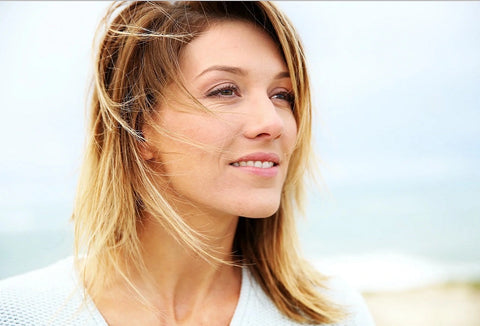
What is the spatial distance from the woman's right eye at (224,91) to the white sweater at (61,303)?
75cm

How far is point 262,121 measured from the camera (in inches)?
72.8

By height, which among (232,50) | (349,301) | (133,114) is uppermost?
(232,50)

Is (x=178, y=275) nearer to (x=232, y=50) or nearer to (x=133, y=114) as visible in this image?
(x=133, y=114)

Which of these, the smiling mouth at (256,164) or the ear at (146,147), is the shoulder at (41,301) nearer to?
the ear at (146,147)

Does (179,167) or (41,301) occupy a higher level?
(179,167)

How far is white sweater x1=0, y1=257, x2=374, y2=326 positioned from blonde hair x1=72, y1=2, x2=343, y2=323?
2.6 inches

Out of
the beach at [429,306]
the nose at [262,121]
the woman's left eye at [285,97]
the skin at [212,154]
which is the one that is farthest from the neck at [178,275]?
the beach at [429,306]

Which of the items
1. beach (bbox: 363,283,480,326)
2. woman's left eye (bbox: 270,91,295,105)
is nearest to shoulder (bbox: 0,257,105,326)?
woman's left eye (bbox: 270,91,295,105)

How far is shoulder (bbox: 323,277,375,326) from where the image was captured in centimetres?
219

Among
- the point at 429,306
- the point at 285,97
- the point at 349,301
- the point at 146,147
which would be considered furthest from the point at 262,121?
the point at 429,306

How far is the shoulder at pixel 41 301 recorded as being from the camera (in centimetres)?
184

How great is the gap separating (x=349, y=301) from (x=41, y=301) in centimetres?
117

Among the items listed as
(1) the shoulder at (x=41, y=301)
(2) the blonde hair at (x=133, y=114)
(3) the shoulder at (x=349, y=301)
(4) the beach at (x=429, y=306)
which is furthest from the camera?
(4) the beach at (x=429, y=306)

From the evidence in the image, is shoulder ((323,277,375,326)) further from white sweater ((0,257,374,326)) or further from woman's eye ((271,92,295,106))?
woman's eye ((271,92,295,106))
